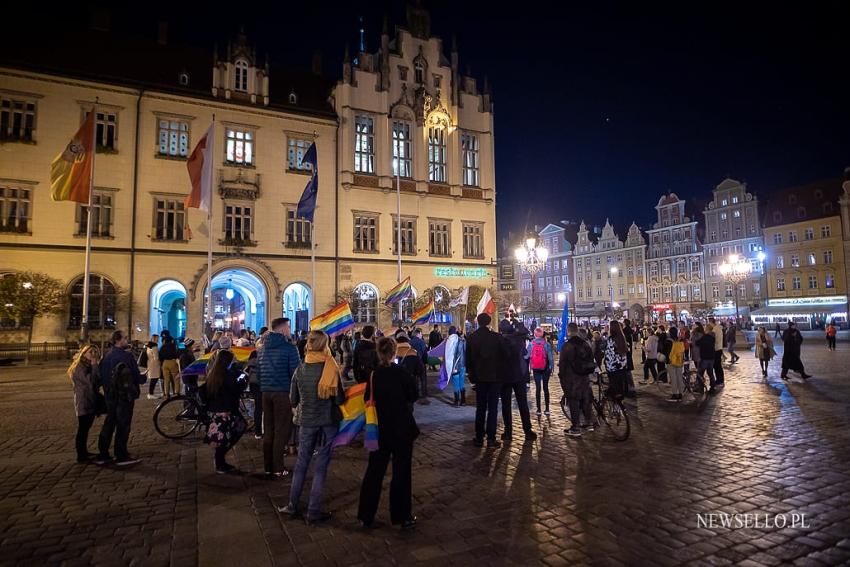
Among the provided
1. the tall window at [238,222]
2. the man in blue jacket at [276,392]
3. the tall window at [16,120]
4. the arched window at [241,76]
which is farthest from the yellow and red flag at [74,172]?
the man in blue jacket at [276,392]

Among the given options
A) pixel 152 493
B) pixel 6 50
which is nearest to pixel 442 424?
pixel 152 493

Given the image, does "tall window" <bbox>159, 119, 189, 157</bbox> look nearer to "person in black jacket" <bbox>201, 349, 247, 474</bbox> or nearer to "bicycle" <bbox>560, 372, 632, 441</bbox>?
"person in black jacket" <bbox>201, 349, 247, 474</bbox>

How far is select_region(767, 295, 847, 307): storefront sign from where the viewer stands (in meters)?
57.1

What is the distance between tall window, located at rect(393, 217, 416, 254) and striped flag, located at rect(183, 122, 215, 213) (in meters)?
14.8

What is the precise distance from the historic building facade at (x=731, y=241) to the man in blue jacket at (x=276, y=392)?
6849cm

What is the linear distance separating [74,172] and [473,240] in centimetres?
2497

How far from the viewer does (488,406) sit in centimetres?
884

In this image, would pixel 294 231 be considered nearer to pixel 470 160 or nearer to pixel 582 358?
pixel 470 160

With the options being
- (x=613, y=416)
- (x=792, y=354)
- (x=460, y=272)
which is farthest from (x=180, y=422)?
(x=460, y=272)

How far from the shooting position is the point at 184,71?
31.2 m

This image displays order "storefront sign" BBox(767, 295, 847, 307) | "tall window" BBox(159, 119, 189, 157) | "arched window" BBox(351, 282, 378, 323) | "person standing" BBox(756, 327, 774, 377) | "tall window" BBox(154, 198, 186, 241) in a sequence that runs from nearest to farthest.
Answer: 1. "person standing" BBox(756, 327, 774, 377)
2. "tall window" BBox(154, 198, 186, 241)
3. "tall window" BBox(159, 119, 189, 157)
4. "arched window" BBox(351, 282, 378, 323)
5. "storefront sign" BBox(767, 295, 847, 307)

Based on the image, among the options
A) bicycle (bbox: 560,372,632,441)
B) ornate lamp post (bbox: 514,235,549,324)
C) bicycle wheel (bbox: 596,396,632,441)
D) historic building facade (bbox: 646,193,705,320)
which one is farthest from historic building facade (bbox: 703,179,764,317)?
bicycle wheel (bbox: 596,396,632,441)

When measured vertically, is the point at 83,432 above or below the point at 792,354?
below

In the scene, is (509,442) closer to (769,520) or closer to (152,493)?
(769,520)
